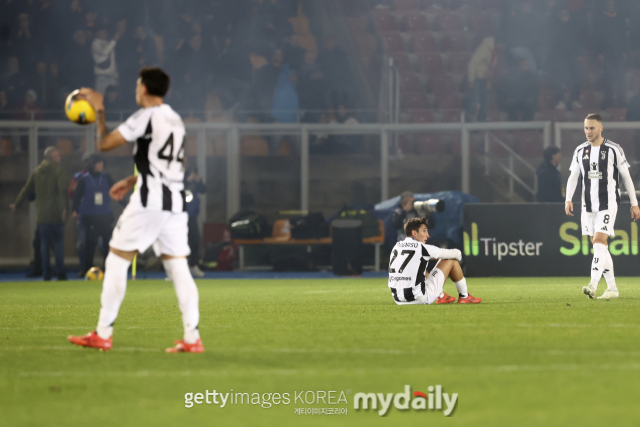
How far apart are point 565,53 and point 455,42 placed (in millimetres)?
2906

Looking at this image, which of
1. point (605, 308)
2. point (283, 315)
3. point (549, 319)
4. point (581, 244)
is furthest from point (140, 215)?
point (581, 244)

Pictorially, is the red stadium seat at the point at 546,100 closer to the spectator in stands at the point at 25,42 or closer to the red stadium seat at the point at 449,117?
the red stadium seat at the point at 449,117

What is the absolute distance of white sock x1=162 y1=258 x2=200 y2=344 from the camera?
5.56 m

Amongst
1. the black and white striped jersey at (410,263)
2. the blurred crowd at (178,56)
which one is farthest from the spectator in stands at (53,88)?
the black and white striped jersey at (410,263)

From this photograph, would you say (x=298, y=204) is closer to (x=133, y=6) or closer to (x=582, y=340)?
(x=133, y=6)

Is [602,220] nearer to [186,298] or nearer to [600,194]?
[600,194]

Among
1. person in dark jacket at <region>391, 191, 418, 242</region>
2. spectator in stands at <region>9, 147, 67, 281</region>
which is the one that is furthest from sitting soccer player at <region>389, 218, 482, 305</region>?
spectator in stands at <region>9, 147, 67, 281</region>

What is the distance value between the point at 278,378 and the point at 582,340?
2470 mm

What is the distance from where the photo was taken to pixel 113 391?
168 inches

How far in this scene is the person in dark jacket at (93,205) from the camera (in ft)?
53.5

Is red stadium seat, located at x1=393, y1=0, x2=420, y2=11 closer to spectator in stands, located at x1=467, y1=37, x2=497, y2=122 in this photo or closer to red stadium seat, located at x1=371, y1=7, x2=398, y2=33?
red stadium seat, located at x1=371, y1=7, x2=398, y2=33

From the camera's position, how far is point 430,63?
76.0 feet

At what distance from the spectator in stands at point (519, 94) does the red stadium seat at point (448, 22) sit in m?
3.37

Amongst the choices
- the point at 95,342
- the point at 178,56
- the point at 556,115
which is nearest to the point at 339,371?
the point at 95,342
